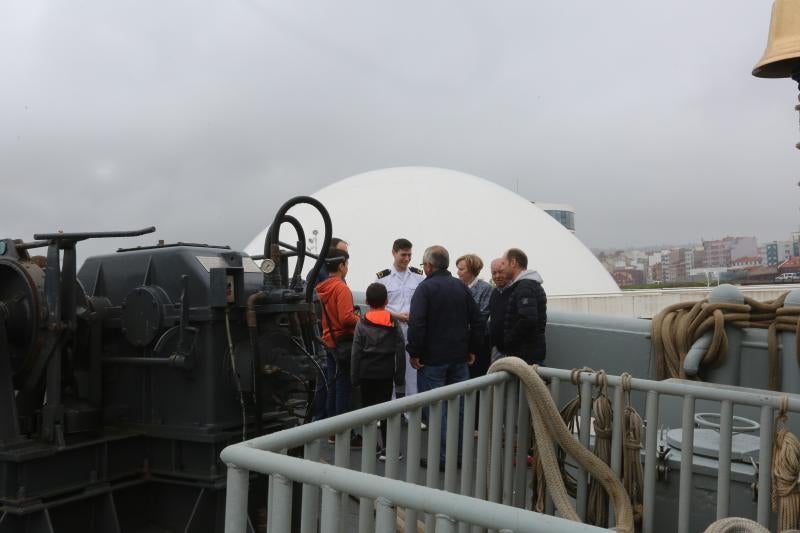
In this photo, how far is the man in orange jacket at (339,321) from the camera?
5.23m

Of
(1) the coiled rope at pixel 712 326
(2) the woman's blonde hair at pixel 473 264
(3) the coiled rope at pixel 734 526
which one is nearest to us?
(3) the coiled rope at pixel 734 526

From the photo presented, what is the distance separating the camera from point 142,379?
393 centimetres

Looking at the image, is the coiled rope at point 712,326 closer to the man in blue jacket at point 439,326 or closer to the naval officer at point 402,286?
the man in blue jacket at point 439,326

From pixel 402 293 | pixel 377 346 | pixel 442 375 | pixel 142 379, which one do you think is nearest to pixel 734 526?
pixel 442 375

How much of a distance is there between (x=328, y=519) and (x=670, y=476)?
196 centimetres

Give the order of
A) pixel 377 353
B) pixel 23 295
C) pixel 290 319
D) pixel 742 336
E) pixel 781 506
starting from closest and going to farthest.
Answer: pixel 781 506 → pixel 23 295 → pixel 290 319 → pixel 742 336 → pixel 377 353

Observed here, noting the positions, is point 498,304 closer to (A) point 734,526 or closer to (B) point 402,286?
(B) point 402,286

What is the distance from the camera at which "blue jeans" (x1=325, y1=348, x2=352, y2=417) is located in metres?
5.47

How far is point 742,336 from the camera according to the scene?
15.1 ft

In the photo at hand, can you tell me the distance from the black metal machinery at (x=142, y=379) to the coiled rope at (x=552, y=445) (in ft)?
4.38

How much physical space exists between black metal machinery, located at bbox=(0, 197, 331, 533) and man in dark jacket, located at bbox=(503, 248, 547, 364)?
5.26 feet

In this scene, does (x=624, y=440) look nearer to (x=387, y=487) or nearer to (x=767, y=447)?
(x=767, y=447)

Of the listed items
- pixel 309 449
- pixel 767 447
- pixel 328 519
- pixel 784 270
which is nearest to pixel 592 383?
pixel 767 447

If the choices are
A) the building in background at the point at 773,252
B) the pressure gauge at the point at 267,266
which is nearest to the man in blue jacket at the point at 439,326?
the pressure gauge at the point at 267,266
